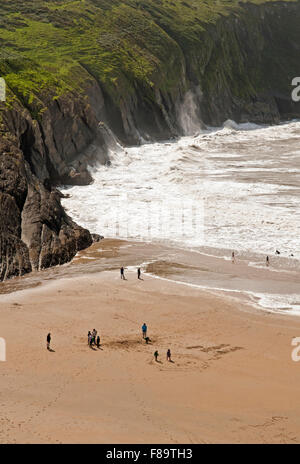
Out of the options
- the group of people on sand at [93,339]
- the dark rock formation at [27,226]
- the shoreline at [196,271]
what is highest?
the dark rock formation at [27,226]

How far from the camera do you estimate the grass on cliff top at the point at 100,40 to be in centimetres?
9006

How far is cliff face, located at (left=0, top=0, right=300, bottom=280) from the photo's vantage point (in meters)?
44.3

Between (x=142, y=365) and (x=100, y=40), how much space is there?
87.4 m

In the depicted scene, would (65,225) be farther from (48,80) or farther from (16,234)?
(48,80)

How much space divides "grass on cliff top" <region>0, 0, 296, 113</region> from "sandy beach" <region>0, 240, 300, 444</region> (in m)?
46.2

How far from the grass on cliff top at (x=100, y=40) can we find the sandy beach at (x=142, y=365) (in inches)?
1818

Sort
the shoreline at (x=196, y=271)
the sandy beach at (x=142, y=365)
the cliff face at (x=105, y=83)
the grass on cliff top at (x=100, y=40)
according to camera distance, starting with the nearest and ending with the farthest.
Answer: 1. the sandy beach at (x=142, y=365)
2. the shoreline at (x=196, y=271)
3. the cliff face at (x=105, y=83)
4. the grass on cliff top at (x=100, y=40)

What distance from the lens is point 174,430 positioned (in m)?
19.9

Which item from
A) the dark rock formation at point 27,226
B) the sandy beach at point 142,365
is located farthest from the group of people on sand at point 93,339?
the dark rock formation at point 27,226

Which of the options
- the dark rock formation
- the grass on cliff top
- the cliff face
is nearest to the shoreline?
the dark rock formation

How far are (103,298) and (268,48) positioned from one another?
128429 millimetres

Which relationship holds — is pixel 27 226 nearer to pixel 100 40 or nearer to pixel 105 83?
pixel 105 83
